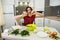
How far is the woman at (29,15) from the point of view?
2480mm

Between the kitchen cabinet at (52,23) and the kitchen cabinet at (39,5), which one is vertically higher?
the kitchen cabinet at (39,5)

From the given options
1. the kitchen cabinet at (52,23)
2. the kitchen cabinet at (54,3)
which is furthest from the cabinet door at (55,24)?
the kitchen cabinet at (54,3)

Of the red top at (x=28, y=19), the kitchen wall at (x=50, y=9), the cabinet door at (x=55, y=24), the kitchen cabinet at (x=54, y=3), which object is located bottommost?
the cabinet door at (x=55, y=24)

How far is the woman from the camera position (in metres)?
2.48

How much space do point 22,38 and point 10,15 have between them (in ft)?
2.19

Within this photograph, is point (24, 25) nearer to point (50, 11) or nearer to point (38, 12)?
point (38, 12)

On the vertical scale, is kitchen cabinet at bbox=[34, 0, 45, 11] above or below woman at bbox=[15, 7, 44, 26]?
above

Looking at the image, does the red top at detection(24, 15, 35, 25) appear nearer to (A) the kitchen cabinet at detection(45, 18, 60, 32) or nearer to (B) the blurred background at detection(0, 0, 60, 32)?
(B) the blurred background at detection(0, 0, 60, 32)

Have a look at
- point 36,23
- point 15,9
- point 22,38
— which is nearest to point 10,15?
point 15,9

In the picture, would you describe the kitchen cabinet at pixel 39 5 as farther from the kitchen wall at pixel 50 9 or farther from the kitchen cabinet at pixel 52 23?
the kitchen cabinet at pixel 52 23

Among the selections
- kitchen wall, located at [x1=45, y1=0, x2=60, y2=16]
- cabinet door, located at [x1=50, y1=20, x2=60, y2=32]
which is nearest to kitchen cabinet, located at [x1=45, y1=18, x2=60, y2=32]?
cabinet door, located at [x1=50, y1=20, x2=60, y2=32]

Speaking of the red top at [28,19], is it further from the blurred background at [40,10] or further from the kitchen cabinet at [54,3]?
the kitchen cabinet at [54,3]

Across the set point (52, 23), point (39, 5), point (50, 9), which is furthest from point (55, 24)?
point (39, 5)

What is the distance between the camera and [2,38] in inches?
80.7
